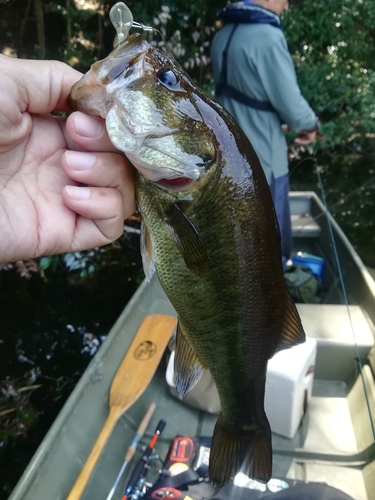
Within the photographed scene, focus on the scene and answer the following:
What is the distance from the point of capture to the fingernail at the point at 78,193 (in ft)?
3.89

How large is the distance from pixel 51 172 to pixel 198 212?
526mm

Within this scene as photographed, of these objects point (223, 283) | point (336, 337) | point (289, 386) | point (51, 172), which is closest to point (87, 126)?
point (51, 172)

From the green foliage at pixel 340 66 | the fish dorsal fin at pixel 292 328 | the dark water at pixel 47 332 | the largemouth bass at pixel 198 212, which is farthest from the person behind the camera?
the green foliage at pixel 340 66

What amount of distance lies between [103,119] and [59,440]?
5.88ft

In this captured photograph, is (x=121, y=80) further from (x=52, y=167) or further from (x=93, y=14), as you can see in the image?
(x=93, y=14)

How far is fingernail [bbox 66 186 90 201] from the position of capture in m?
1.19

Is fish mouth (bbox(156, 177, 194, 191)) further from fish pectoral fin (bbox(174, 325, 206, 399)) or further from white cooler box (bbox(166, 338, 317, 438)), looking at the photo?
white cooler box (bbox(166, 338, 317, 438))

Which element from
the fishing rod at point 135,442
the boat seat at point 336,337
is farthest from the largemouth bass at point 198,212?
the boat seat at point 336,337

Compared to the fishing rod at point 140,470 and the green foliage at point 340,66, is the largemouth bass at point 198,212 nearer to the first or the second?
the fishing rod at point 140,470

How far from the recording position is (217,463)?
141 cm

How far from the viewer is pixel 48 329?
4391 millimetres

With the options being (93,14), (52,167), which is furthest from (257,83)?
(93,14)

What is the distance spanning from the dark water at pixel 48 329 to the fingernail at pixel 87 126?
2989 mm

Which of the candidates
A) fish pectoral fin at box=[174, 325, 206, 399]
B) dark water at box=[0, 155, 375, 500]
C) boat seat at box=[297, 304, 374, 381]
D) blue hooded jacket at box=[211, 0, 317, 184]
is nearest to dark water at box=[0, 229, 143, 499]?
dark water at box=[0, 155, 375, 500]
